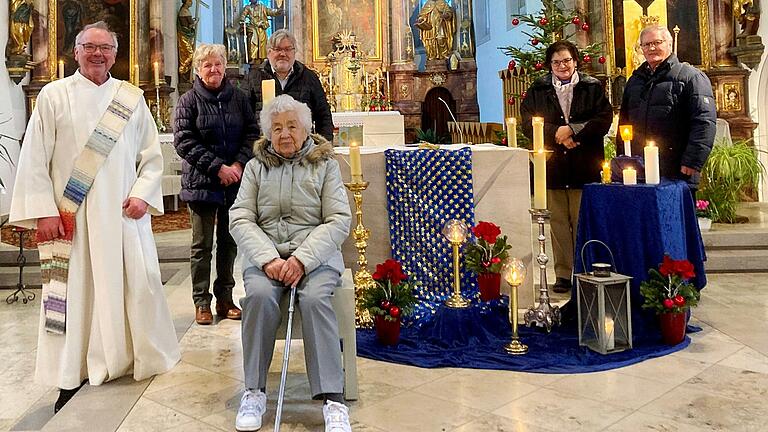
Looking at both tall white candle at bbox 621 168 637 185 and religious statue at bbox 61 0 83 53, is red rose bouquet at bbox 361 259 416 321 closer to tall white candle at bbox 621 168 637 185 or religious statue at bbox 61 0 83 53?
tall white candle at bbox 621 168 637 185

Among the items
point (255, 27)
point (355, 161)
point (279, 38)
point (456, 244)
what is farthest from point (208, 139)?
point (255, 27)

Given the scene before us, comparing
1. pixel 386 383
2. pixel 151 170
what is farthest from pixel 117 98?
pixel 386 383

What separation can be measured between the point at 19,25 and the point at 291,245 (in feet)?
25.7

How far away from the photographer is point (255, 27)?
12.7 metres

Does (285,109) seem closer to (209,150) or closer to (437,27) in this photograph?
(209,150)

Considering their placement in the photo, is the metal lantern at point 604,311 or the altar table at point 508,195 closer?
the metal lantern at point 604,311

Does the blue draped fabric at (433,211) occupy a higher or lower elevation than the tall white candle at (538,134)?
lower

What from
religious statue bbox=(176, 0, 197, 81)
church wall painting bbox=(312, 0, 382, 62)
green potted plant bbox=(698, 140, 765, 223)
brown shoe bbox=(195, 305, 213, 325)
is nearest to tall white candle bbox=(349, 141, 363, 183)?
brown shoe bbox=(195, 305, 213, 325)

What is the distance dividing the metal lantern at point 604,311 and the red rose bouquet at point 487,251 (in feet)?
1.65

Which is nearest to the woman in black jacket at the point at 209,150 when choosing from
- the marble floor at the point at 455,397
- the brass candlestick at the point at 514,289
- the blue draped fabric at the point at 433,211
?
the marble floor at the point at 455,397

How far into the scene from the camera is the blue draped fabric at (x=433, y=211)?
3.88m

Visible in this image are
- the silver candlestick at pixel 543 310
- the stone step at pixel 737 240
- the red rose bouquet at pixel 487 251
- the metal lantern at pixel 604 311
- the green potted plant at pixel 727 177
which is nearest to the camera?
the metal lantern at pixel 604 311

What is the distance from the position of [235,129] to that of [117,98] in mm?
886

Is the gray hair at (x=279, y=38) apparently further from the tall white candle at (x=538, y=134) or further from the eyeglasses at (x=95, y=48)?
the tall white candle at (x=538, y=134)
